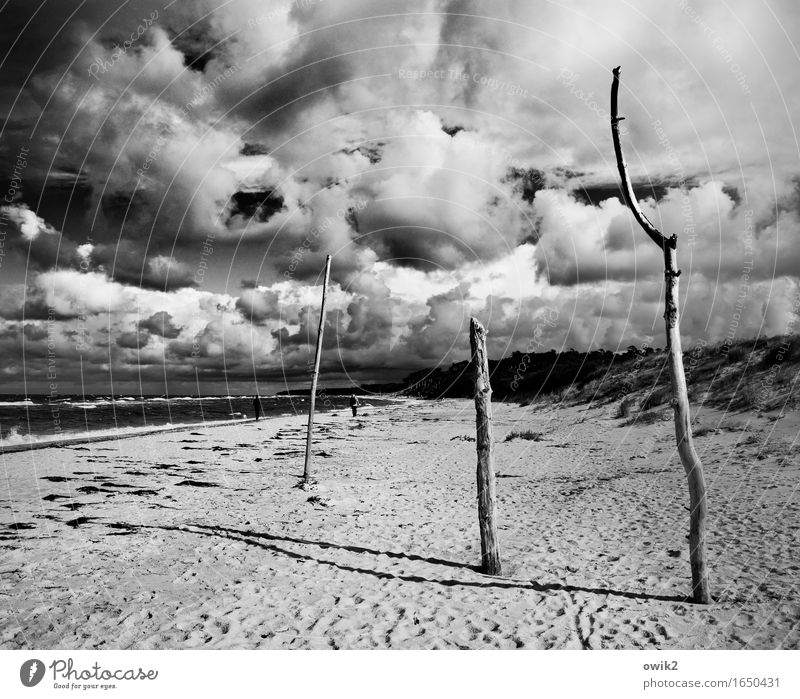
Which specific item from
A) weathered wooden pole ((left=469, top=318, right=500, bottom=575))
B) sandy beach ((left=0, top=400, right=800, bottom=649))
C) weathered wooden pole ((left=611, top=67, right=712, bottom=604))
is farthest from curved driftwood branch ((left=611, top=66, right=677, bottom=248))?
sandy beach ((left=0, top=400, right=800, bottom=649))

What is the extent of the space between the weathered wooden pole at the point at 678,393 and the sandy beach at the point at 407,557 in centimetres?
49

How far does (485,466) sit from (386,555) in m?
2.34

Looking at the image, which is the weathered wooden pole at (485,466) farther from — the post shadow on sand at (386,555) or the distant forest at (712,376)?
the distant forest at (712,376)

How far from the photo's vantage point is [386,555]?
756cm

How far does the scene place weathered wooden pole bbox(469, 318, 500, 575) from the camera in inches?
264

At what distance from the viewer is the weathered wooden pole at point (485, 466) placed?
6707 millimetres

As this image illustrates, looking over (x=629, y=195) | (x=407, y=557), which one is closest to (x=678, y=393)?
(x=629, y=195)

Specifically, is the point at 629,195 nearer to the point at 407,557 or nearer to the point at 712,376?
the point at 407,557

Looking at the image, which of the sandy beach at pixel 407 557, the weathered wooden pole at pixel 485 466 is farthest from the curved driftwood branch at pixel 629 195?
the sandy beach at pixel 407 557

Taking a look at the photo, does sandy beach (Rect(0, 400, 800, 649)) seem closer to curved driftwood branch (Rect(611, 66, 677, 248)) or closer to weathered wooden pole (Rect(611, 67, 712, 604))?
weathered wooden pole (Rect(611, 67, 712, 604))

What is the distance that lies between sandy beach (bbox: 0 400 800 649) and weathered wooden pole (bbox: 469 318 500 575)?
0.37m
